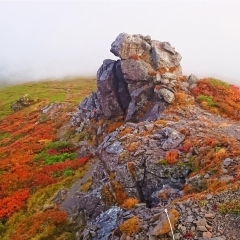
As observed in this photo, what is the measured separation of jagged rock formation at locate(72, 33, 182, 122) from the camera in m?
39.2

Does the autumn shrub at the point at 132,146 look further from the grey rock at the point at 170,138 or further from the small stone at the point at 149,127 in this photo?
the small stone at the point at 149,127

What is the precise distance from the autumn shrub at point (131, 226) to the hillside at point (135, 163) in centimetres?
5

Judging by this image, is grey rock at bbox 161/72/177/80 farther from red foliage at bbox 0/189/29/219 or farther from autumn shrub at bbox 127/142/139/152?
red foliage at bbox 0/189/29/219

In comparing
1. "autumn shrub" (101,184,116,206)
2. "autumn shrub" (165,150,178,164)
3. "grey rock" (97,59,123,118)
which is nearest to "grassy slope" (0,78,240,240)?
"autumn shrub" (165,150,178,164)

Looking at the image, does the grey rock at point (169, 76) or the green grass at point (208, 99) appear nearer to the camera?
the green grass at point (208, 99)

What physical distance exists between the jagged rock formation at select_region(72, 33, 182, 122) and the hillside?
0.41 ft

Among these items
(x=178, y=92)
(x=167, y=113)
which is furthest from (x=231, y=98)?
(x=167, y=113)

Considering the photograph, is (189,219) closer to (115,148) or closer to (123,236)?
(123,236)

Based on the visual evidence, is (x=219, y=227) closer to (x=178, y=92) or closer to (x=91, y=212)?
(x=91, y=212)

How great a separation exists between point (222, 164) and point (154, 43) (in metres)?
25.1

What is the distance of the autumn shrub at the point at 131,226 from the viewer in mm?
16906

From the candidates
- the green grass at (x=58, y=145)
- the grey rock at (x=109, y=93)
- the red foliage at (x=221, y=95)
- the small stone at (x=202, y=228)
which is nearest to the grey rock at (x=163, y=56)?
the red foliage at (x=221, y=95)

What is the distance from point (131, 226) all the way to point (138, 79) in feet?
83.7

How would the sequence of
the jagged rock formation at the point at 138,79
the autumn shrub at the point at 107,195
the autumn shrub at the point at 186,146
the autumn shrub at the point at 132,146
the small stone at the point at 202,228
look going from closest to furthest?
the small stone at the point at 202,228 → the autumn shrub at the point at 107,195 → the autumn shrub at the point at 186,146 → the autumn shrub at the point at 132,146 → the jagged rock formation at the point at 138,79
